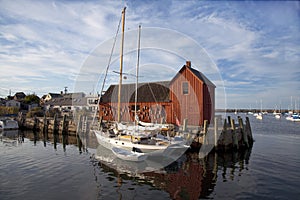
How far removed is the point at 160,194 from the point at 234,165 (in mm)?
9115

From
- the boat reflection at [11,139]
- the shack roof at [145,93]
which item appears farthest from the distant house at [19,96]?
the shack roof at [145,93]

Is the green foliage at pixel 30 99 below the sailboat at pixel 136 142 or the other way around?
the other way around

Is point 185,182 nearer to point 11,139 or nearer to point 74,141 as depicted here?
point 74,141

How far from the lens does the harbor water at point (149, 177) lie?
11.9 meters

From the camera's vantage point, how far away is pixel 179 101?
2931cm

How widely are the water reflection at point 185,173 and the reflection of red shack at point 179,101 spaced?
8.24 m

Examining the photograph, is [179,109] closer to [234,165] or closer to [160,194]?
[234,165]

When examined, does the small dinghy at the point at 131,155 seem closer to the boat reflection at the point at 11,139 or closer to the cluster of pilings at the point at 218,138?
the cluster of pilings at the point at 218,138

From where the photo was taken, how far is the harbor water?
1190cm

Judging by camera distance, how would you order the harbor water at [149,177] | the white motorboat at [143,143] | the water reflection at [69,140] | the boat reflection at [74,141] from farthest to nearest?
the water reflection at [69,140]
the boat reflection at [74,141]
the white motorboat at [143,143]
the harbor water at [149,177]

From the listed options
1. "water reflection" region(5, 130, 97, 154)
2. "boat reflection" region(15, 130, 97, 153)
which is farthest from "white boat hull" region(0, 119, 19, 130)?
"boat reflection" region(15, 130, 97, 153)

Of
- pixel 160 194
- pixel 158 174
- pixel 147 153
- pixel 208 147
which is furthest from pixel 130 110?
pixel 160 194

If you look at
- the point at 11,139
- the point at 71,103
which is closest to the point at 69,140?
the point at 11,139

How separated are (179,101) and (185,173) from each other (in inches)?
583
